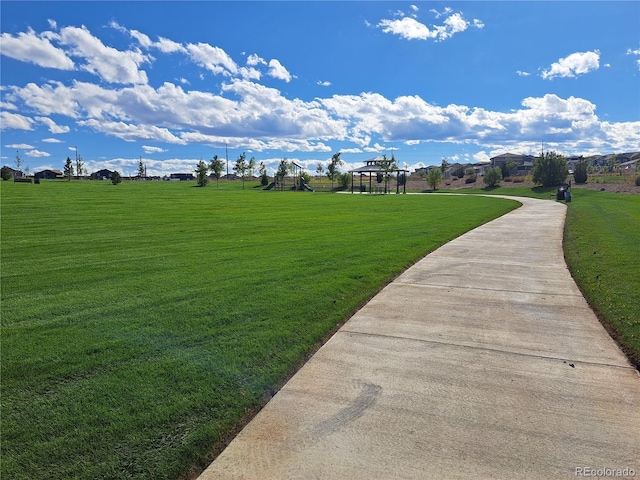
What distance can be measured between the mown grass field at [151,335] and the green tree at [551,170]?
41037 millimetres

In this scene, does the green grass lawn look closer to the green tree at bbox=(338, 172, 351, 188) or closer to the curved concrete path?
the curved concrete path

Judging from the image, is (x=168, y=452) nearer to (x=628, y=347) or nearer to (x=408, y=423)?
(x=408, y=423)

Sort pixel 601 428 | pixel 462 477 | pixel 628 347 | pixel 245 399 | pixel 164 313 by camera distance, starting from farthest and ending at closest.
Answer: pixel 164 313, pixel 628 347, pixel 245 399, pixel 601 428, pixel 462 477

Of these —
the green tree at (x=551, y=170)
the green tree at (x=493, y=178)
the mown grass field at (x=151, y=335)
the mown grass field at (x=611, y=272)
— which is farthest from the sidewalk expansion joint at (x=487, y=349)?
the green tree at (x=493, y=178)

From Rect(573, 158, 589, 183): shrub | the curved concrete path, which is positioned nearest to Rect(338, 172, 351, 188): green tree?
Rect(573, 158, 589, 183): shrub

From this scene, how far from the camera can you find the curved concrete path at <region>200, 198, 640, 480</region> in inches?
100

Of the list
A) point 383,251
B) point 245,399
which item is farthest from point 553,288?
point 245,399

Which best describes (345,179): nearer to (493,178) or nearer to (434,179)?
(434,179)

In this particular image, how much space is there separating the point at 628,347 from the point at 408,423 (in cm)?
273

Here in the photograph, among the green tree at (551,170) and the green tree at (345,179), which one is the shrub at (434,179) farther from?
the green tree at (551,170)

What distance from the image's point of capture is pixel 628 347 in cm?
420

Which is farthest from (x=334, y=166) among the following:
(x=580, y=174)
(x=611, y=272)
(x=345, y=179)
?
(x=611, y=272)

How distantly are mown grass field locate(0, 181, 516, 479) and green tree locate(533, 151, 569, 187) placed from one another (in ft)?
135

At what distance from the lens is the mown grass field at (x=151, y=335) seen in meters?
2.72
